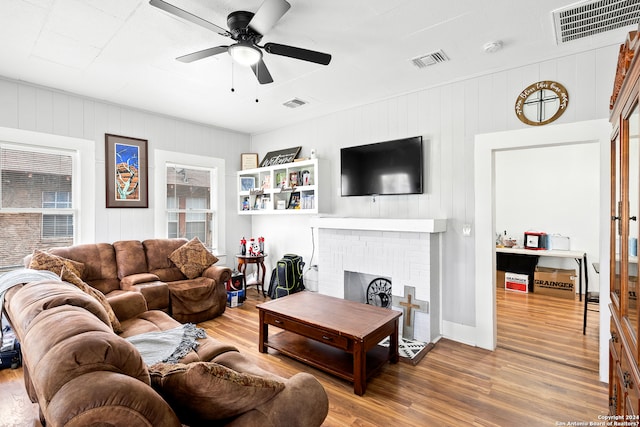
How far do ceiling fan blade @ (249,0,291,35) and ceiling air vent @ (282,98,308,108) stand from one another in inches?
71.8

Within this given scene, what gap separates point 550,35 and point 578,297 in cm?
426

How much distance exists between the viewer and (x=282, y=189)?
4.81 m

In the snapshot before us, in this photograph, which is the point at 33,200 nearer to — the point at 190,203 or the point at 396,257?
the point at 190,203

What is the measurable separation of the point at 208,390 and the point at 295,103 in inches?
145

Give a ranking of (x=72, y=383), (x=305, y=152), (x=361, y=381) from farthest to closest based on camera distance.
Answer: (x=305, y=152)
(x=361, y=381)
(x=72, y=383)

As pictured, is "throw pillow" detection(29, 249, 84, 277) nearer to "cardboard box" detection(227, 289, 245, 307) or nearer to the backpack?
"cardboard box" detection(227, 289, 245, 307)

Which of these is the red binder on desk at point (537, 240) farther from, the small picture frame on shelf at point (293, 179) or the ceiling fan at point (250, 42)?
the ceiling fan at point (250, 42)

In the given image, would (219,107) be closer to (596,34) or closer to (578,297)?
(596,34)

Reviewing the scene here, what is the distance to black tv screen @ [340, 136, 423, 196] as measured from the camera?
364 cm

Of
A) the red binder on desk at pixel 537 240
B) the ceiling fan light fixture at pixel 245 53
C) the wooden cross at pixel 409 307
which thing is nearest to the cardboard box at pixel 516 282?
the red binder on desk at pixel 537 240

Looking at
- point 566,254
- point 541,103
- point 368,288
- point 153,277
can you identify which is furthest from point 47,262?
point 566,254

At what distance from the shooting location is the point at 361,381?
7.86ft

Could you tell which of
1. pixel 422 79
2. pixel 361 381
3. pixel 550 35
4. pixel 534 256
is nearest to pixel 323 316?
pixel 361 381

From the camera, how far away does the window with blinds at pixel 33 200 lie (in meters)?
3.44
